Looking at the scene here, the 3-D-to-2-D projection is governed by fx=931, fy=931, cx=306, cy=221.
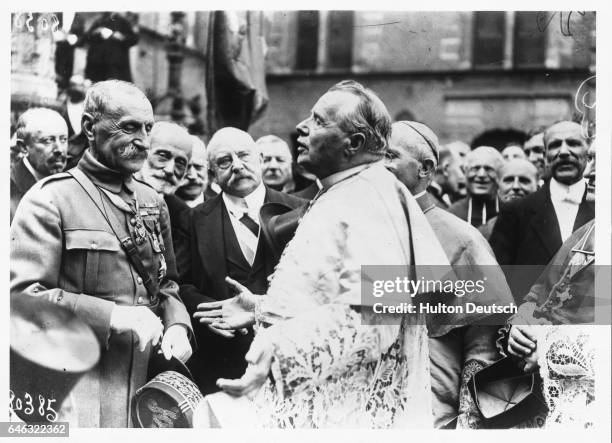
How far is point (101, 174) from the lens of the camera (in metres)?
4.25

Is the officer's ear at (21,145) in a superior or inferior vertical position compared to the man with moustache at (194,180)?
superior

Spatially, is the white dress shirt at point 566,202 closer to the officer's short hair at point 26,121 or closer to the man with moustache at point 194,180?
the man with moustache at point 194,180

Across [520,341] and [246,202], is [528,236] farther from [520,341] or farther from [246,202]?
[246,202]

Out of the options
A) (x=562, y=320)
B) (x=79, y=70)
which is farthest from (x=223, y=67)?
(x=562, y=320)

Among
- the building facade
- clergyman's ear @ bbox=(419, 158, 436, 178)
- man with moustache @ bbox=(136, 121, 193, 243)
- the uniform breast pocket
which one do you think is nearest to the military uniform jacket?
the uniform breast pocket

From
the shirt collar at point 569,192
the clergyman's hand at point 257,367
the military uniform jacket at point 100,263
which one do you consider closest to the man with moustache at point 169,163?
the military uniform jacket at point 100,263

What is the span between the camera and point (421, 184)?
14.2 ft

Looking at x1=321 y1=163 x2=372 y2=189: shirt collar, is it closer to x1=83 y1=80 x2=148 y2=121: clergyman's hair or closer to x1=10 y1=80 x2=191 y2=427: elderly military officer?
x1=10 y1=80 x2=191 y2=427: elderly military officer

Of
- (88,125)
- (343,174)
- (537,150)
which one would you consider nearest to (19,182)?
(88,125)

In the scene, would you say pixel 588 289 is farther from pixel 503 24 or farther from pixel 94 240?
pixel 94 240

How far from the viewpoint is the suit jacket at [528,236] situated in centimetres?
449

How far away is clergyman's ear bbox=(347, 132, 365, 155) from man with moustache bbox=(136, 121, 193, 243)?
1084 millimetres

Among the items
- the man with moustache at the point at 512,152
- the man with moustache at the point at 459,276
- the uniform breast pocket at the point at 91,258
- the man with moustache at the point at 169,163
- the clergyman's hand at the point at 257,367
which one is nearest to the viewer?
the clergyman's hand at the point at 257,367

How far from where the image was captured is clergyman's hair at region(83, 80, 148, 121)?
4316 millimetres
